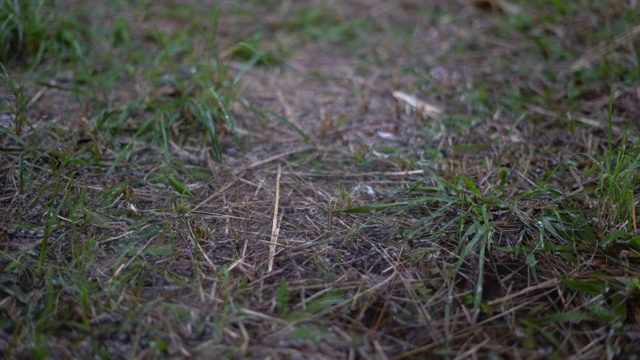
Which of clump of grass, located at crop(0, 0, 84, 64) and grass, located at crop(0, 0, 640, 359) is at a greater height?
clump of grass, located at crop(0, 0, 84, 64)

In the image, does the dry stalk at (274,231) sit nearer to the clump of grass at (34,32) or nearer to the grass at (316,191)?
the grass at (316,191)

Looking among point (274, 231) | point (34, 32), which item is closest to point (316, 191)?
point (274, 231)

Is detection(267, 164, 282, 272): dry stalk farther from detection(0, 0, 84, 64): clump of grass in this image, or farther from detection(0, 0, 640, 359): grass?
detection(0, 0, 84, 64): clump of grass

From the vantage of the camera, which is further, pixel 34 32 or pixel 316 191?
pixel 34 32

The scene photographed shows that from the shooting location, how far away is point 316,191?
1978 millimetres

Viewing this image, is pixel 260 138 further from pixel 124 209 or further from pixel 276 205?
pixel 124 209

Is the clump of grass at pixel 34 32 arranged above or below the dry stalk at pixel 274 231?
above

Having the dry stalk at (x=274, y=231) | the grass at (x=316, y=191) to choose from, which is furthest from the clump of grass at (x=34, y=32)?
the dry stalk at (x=274, y=231)

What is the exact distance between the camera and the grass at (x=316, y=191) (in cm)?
147

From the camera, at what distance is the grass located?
4.82 ft

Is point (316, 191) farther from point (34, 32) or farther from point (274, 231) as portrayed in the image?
point (34, 32)

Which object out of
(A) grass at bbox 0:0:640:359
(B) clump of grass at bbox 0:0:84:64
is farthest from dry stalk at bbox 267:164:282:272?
(B) clump of grass at bbox 0:0:84:64

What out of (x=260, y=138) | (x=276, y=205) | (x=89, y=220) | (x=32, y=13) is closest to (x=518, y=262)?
(x=276, y=205)

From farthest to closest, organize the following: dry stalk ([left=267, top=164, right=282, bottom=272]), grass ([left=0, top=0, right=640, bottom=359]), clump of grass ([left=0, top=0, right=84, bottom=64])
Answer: clump of grass ([left=0, top=0, right=84, bottom=64]), dry stalk ([left=267, top=164, right=282, bottom=272]), grass ([left=0, top=0, right=640, bottom=359])
